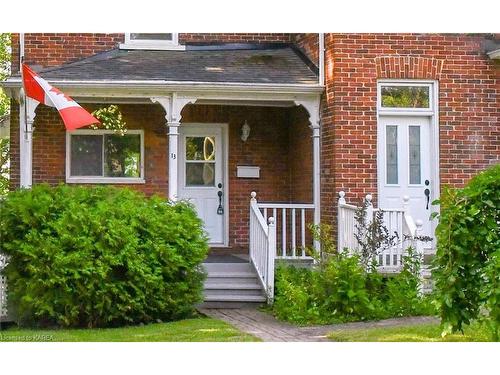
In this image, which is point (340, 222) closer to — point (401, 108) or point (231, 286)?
point (231, 286)

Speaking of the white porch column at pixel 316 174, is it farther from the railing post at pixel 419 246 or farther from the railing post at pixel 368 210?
the railing post at pixel 419 246

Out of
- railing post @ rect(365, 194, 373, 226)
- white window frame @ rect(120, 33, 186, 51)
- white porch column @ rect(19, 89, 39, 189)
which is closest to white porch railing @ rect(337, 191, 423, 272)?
railing post @ rect(365, 194, 373, 226)

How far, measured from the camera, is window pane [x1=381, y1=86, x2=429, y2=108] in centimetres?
1352

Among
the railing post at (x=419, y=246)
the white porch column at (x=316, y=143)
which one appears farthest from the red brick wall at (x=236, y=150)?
the railing post at (x=419, y=246)

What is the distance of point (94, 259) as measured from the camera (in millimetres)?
10859

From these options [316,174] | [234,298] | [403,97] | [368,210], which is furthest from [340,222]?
[403,97]

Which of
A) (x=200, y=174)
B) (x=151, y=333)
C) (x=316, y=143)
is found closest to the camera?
(x=151, y=333)

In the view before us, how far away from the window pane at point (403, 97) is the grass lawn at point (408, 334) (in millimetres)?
4347

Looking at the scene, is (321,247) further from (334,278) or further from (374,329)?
(374,329)

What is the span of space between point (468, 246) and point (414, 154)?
582 cm

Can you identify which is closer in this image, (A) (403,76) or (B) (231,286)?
(B) (231,286)

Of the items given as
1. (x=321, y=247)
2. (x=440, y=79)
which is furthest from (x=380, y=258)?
(x=440, y=79)

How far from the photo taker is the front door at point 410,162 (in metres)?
13.6

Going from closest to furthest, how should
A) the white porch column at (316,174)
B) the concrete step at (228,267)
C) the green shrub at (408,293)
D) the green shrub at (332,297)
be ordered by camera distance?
the green shrub at (332,297), the green shrub at (408,293), the concrete step at (228,267), the white porch column at (316,174)
